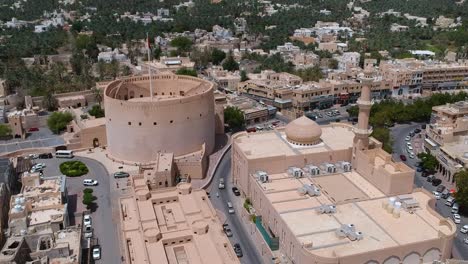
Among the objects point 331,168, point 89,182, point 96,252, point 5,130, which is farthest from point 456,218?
point 5,130

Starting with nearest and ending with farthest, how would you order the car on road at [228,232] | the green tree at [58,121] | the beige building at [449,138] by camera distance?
the car on road at [228,232] → the beige building at [449,138] → the green tree at [58,121]

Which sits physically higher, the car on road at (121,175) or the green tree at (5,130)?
the green tree at (5,130)

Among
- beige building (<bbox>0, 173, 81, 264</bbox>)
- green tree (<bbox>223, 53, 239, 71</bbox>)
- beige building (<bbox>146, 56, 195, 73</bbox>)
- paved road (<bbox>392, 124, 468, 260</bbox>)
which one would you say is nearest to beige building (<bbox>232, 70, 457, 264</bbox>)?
paved road (<bbox>392, 124, 468, 260</bbox>)

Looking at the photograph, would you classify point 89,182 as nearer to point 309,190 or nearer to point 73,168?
point 73,168

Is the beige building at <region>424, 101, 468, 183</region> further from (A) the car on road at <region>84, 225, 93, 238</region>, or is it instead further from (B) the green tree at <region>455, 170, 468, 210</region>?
(A) the car on road at <region>84, 225, 93, 238</region>

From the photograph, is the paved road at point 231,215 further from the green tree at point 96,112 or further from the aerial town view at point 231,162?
the green tree at point 96,112

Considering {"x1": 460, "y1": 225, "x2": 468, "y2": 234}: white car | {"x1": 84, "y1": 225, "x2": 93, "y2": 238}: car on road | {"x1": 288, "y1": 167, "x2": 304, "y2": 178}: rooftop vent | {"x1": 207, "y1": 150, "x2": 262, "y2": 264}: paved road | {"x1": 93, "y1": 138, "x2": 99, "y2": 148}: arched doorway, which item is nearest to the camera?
{"x1": 207, "y1": 150, "x2": 262, "y2": 264}: paved road

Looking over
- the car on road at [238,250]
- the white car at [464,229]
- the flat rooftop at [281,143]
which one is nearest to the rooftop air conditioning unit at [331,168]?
the flat rooftop at [281,143]
